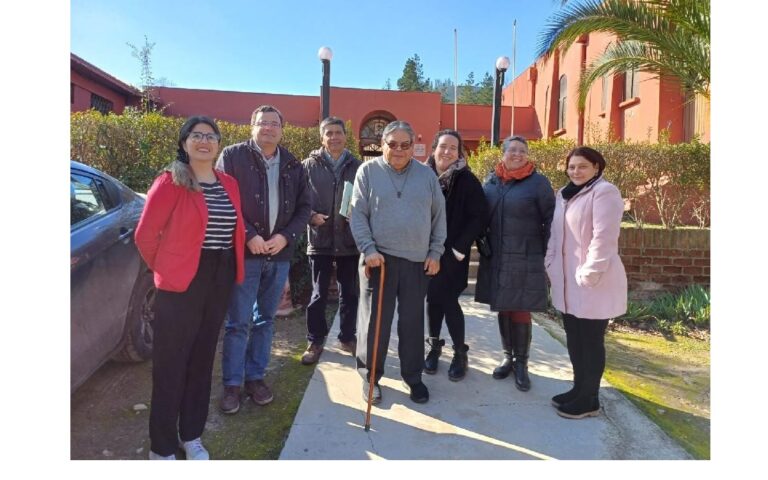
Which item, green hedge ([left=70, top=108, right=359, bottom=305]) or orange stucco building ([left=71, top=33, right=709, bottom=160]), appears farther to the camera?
orange stucco building ([left=71, top=33, right=709, bottom=160])

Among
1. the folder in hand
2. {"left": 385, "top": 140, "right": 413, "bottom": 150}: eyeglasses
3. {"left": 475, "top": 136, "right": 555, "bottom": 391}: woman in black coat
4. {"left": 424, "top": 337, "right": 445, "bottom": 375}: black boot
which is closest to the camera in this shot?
{"left": 385, "top": 140, "right": 413, "bottom": 150}: eyeglasses

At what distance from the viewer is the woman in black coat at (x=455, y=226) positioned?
130 inches

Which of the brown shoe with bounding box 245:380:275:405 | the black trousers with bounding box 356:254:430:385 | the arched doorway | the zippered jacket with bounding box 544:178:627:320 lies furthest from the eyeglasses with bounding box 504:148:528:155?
the arched doorway

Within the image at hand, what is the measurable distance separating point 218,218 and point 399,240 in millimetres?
1136

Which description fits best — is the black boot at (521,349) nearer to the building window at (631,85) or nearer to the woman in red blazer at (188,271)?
the woman in red blazer at (188,271)

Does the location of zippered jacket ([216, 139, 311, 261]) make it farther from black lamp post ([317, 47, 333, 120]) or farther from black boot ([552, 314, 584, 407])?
black lamp post ([317, 47, 333, 120])

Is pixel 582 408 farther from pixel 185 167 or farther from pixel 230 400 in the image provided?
pixel 185 167

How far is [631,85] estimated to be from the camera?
11.8m

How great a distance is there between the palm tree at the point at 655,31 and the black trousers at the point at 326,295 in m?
A: 4.62

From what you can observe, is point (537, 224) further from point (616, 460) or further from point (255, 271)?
point (255, 271)

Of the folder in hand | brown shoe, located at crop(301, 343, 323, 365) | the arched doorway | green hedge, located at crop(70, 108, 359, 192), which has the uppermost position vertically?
the arched doorway

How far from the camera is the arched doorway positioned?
54.7 feet

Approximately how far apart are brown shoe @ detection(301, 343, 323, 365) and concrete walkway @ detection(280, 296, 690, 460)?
0.18m
